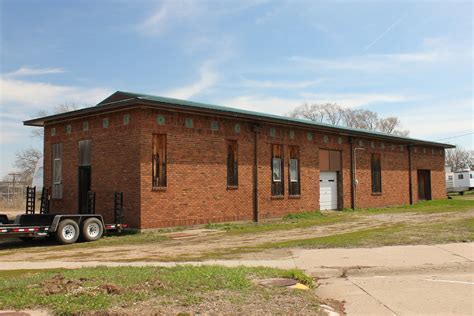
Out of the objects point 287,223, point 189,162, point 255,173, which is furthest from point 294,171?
point 189,162

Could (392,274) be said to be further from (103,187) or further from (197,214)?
(103,187)

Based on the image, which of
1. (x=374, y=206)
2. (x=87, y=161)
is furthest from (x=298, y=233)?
(x=374, y=206)

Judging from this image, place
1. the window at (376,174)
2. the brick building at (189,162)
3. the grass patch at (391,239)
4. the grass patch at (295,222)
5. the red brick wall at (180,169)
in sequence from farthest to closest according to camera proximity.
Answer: the window at (376,174) < the grass patch at (295,222) < the brick building at (189,162) < the red brick wall at (180,169) < the grass patch at (391,239)

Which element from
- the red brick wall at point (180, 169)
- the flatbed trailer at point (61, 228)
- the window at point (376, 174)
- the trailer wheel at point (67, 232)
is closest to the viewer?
the flatbed trailer at point (61, 228)

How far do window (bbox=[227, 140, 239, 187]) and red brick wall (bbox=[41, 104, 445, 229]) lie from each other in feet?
0.76

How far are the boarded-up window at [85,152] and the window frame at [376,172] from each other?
1788 cm

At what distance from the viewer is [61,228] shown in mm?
15883

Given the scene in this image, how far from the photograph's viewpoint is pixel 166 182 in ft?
62.8

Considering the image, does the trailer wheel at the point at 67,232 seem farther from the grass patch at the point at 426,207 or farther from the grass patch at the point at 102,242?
the grass patch at the point at 426,207

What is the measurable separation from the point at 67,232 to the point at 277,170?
37.0 feet

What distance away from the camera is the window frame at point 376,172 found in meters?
31.0

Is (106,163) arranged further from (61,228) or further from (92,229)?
(61,228)

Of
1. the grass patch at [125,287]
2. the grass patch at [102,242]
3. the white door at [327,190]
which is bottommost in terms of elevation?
the grass patch at [102,242]

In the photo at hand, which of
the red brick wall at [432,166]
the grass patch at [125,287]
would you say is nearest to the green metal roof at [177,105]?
the red brick wall at [432,166]
